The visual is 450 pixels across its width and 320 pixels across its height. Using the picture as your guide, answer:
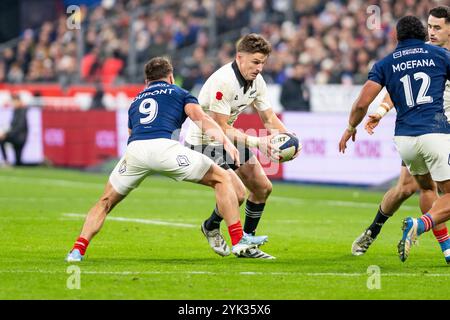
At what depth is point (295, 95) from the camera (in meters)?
24.1

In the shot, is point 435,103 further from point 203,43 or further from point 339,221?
point 203,43

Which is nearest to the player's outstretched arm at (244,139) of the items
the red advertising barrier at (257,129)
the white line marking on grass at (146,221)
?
the white line marking on grass at (146,221)

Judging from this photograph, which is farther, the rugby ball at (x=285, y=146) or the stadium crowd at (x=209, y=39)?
the stadium crowd at (x=209, y=39)

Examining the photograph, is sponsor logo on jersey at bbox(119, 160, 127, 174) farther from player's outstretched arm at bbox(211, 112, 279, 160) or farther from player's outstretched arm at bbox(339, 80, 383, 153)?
player's outstretched arm at bbox(339, 80, 383, 153)

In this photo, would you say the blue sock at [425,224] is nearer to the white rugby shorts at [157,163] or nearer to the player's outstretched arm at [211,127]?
the player's outstretched arm at [211,127]

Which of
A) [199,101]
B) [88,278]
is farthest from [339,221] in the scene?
[88,278]

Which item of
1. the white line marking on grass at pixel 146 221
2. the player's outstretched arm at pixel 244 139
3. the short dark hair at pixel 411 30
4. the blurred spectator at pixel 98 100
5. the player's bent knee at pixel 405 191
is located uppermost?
the short dark hair at pixel 411 30

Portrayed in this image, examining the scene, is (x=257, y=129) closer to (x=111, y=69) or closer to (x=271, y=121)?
(x=111, y=69)

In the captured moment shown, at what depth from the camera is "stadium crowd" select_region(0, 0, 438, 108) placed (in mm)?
25766

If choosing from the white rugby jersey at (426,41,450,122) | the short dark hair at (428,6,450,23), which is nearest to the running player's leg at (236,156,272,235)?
the white rugby jersey at (426,41,450,122)

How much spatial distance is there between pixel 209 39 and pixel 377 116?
2078cm

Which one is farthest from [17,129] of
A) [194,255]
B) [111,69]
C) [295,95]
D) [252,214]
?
[194,255]

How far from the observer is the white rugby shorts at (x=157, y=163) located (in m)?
10.2

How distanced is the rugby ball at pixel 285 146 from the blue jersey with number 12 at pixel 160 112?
1086 millimetres
